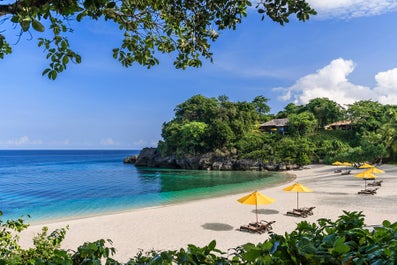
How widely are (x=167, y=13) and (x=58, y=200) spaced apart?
95.9 ft

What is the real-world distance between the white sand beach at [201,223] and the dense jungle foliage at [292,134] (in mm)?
27377

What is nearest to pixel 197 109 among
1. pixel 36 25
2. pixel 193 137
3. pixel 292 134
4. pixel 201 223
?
pixel 193 137

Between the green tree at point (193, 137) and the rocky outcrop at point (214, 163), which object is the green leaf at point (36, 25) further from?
the green tree at point (193, 137)

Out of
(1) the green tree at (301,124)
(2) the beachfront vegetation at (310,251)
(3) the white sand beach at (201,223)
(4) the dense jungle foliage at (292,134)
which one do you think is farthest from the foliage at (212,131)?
(2) the beachfront vegetation at (310,251)

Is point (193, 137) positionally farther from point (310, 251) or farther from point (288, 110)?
point (310, 251)

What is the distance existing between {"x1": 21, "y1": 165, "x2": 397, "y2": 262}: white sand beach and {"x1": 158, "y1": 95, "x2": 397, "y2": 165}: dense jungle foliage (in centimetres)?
2738

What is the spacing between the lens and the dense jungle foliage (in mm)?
49531

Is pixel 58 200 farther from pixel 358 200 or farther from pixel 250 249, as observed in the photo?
pixel 250 249

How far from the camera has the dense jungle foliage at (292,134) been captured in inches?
1950

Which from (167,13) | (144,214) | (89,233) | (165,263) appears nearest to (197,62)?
(167,13)

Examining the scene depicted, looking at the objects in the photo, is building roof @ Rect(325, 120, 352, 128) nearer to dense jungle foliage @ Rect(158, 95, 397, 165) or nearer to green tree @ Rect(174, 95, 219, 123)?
dense jungle foliage @ Rect(158, 95, 397, 165)

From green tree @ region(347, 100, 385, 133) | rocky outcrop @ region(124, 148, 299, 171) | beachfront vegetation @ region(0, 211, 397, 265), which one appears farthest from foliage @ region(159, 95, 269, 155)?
beachfront vegetation @ region(0, 211, 397, 265)

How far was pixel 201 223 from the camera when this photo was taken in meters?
15.0

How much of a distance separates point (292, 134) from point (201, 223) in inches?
2018
